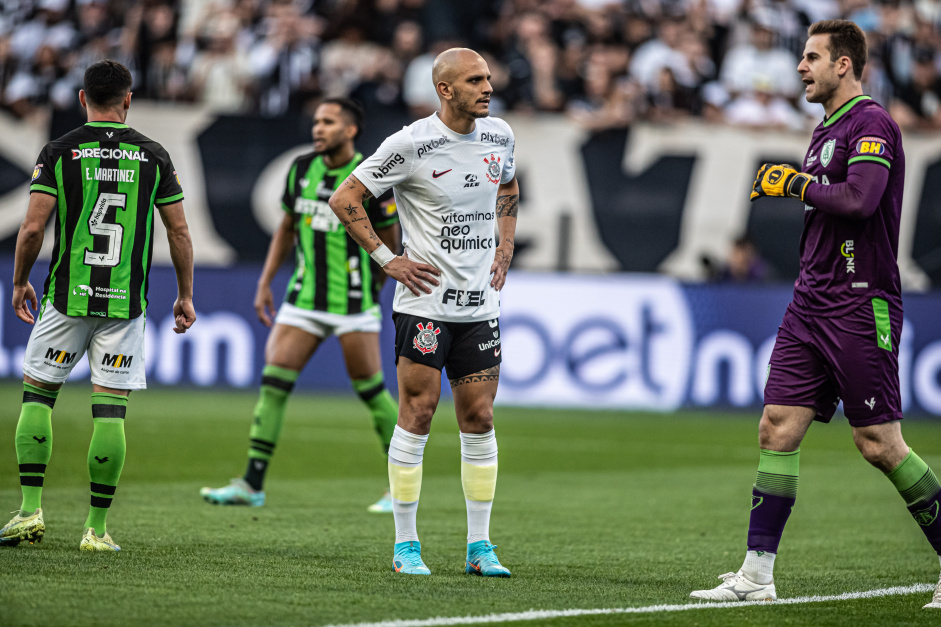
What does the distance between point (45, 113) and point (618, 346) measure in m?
8.04

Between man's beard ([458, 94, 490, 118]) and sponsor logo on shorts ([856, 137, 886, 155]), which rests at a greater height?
man's beard ([458, 94, 490, 118])

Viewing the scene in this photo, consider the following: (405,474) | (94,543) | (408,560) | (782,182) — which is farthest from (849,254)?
(94,543)

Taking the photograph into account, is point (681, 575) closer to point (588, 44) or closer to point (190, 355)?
point (190, 355)

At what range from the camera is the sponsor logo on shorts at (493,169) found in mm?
5933

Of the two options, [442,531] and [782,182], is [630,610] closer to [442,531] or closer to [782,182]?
[782,182]

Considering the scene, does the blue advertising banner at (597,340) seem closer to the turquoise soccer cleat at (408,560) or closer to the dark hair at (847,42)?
the turquoise soccer cleat at (408,560)

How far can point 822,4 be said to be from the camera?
63.0ft

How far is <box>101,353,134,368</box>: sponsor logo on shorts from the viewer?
241 inches

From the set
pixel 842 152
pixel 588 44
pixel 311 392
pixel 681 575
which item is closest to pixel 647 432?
pixel 311 392

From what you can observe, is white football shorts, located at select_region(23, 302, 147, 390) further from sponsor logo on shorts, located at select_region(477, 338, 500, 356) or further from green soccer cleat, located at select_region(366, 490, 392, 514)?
green soccer cleat, located at select_region(366, 490, 392, 514)

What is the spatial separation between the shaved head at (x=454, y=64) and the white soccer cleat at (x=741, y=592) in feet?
8.30

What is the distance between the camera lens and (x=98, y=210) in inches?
240

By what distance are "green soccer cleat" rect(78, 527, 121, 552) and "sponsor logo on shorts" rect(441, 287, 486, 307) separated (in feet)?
6.47

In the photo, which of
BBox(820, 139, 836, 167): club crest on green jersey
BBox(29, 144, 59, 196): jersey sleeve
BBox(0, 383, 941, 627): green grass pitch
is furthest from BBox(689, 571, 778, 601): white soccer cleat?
BBox(29, 144, 59, 196): jersey sleeve
